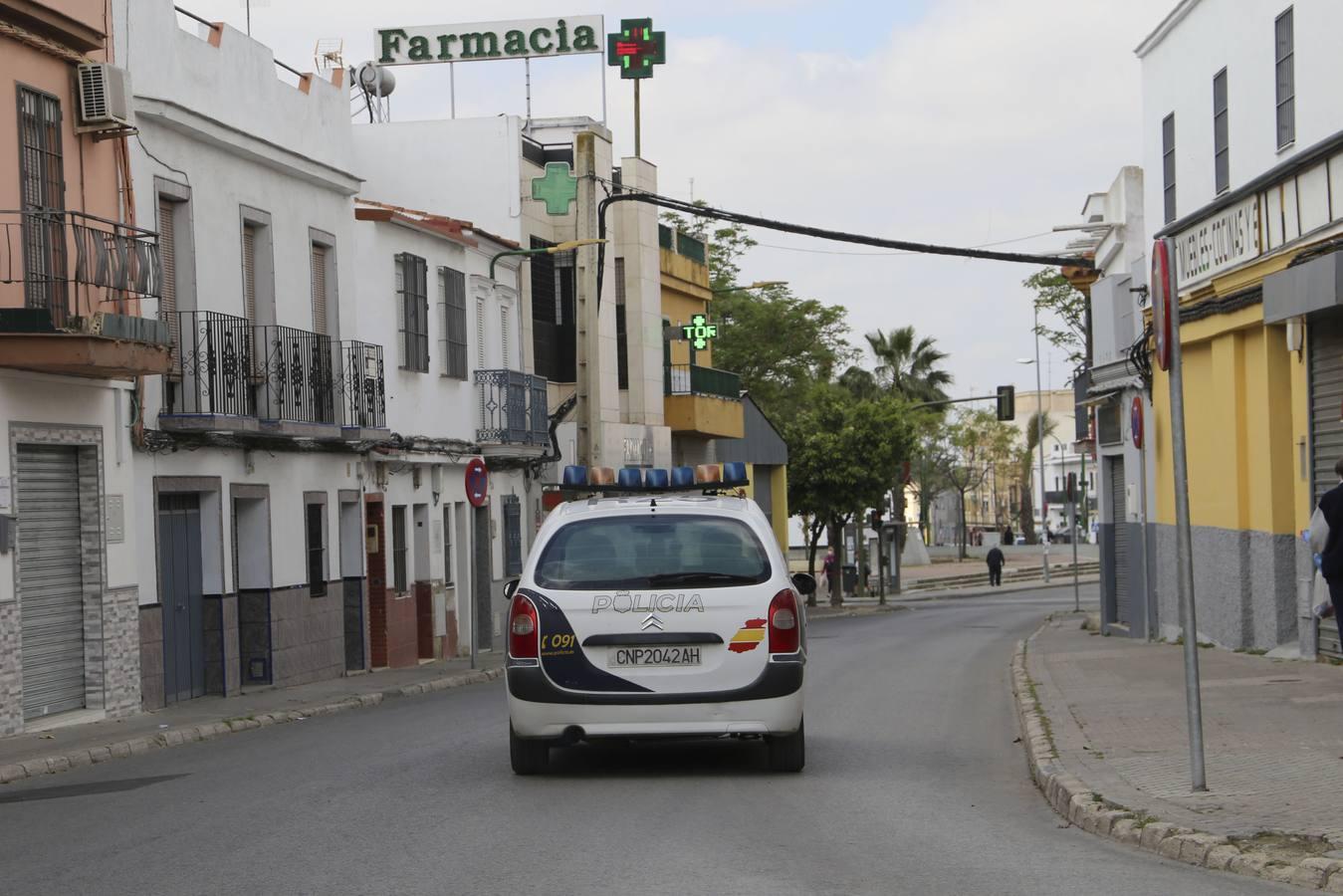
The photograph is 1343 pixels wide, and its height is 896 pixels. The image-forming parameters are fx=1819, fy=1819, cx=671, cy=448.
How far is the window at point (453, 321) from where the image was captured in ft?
102

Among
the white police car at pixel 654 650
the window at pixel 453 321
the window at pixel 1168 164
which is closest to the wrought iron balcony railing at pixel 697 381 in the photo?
the window at pixel 453 321

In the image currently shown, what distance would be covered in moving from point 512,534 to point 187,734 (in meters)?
17.9

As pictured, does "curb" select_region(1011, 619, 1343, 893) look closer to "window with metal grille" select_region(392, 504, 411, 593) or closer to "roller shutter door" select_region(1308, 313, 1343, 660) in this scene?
"roller shutter door" select_region(1308, 313, 1343, 660)

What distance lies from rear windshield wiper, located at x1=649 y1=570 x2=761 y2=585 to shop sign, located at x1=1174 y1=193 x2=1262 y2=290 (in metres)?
8.80

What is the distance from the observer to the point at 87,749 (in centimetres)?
1558

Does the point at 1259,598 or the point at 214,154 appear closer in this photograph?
the point at 1259,598

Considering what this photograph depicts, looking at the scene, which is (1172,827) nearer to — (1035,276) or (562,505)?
(562,505)

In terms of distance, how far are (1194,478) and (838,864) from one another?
16611 millimetres

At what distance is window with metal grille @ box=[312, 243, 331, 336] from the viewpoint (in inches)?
1034

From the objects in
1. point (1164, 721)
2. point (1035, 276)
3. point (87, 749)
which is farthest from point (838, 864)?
point (1035, 276)

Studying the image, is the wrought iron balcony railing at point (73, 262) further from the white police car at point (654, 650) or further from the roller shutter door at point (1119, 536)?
the roller shutter door at point (1119, 536)

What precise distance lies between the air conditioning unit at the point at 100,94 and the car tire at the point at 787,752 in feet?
36.1

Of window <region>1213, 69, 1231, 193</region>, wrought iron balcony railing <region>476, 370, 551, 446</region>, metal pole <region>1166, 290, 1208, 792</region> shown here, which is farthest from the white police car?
wrought iron balcony railing <region>476, 370, 551, 446</region>

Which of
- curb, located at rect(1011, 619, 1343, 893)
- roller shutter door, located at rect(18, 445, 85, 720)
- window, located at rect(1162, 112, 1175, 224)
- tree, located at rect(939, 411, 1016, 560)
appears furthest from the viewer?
tree, located at rect(939, 411, 1016, 560)
